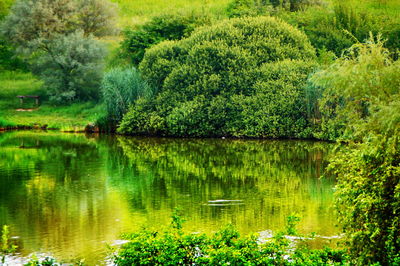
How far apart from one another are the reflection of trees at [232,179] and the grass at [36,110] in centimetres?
1003

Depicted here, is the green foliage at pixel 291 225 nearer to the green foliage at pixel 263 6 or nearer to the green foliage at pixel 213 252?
the green foliage at pixel 213 252

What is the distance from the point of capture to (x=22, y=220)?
1581 cm

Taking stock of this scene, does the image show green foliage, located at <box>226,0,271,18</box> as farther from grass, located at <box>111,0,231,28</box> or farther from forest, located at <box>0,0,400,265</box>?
grass, located at <box>111,0,231,28</box>

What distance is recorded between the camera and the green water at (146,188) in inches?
586

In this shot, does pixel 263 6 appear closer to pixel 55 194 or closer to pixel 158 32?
pixel 158 32

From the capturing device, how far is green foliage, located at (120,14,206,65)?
44.0m

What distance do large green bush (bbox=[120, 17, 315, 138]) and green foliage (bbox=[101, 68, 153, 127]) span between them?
0.67 meters

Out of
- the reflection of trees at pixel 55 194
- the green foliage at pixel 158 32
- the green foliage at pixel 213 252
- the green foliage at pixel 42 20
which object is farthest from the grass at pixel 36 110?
the green foliage at pixel 213 252

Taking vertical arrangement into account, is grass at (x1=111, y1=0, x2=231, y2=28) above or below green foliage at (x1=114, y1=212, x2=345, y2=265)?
above

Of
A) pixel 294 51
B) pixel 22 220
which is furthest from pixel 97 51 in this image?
pixel 22 220

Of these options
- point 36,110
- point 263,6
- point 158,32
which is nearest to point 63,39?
point 36,110

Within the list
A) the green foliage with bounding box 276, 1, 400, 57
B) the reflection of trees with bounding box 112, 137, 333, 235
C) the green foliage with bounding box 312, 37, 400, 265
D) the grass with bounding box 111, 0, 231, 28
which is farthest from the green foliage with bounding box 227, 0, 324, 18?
the green foliage with bounding box 312, 37, 400, 265

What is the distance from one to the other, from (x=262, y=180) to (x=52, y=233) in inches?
357

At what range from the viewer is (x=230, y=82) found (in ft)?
118
